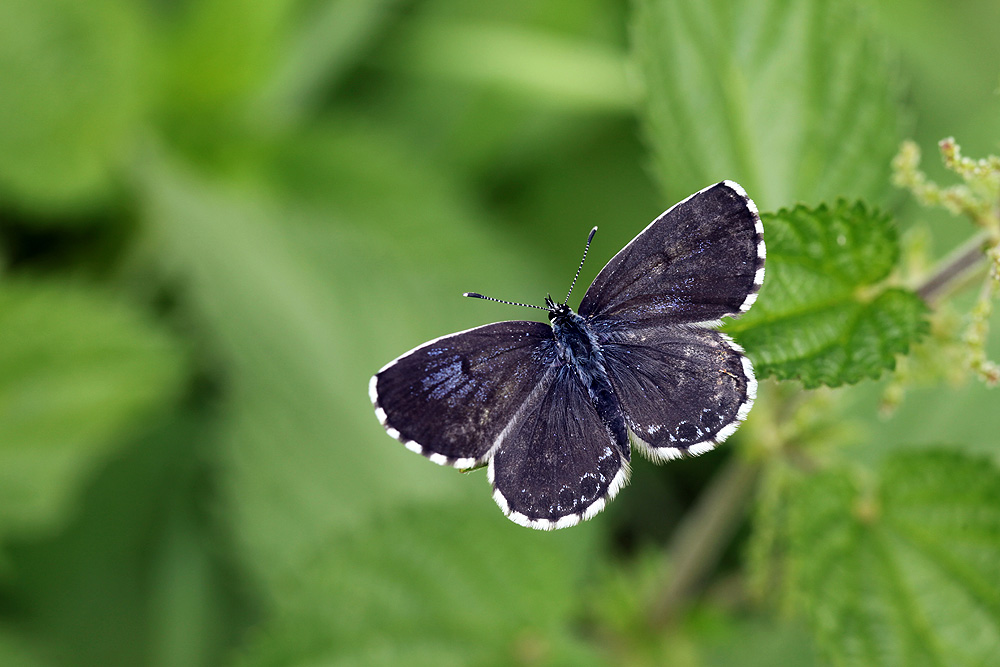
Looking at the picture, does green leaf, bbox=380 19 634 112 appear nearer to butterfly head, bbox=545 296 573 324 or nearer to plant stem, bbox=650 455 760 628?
plant stem, bbox=650 455 760 628

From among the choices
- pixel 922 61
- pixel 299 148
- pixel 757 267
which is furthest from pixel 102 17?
pixel 922 61

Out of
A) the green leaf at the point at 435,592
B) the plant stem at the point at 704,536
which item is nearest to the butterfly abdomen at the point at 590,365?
the plant stem at the point at 704,536

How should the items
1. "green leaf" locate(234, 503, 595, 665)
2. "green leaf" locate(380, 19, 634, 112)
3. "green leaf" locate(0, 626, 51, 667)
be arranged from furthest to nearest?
"green leaf" locate(380, 19, 634, 112)
"green leaf" locate(0, 626, 51, 667)
"green leaf" locate(234, 503, 595, 665)

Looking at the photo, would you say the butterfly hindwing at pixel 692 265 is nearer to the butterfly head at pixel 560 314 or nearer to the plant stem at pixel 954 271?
the butterfly head at pixel 560 314

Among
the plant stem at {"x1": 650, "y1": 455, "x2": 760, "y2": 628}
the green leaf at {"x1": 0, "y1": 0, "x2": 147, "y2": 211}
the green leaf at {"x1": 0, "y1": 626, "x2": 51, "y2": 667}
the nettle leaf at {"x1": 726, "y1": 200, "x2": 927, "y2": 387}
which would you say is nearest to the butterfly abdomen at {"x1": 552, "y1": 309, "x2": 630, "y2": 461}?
the nettle leaf at {"x1": 726, "y1": 200, "x2": 927, "y2": 387}

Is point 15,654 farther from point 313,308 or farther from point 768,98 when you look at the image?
point 768,98

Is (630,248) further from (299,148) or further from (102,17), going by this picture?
(102,17)
